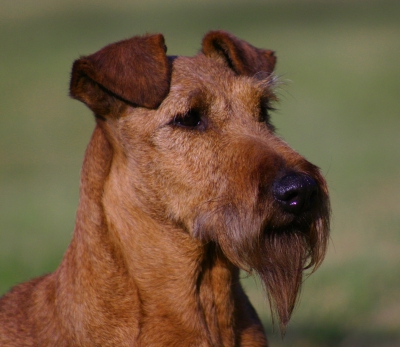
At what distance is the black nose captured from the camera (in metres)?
3.46

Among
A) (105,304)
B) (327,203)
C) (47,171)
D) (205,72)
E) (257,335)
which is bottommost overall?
(47,171)

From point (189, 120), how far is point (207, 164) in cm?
29

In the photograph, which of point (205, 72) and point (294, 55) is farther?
point (294, 55)

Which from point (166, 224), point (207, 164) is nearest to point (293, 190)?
point (207, 164)

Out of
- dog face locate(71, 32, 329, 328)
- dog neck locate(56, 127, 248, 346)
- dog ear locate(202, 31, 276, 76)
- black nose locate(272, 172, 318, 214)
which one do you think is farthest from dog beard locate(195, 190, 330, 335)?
dog ear locate(202, 31, 276, 76)

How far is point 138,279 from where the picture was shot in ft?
12.7

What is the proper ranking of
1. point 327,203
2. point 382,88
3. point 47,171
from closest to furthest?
point 327,203, point 47,171, point 382,88

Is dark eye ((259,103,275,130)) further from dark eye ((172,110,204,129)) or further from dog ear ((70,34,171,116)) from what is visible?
dog ear ((70,34,171,116))

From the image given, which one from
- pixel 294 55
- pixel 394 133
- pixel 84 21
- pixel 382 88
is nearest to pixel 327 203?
pixel 394 133

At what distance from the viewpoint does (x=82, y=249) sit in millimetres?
3904

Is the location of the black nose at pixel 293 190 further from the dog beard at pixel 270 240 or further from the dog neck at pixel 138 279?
the dog neck at pixel 138 279

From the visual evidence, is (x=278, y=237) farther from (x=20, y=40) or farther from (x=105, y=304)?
(x=20, y=40)

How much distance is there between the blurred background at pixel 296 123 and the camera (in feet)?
22.8

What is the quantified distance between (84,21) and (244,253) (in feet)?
95.8
